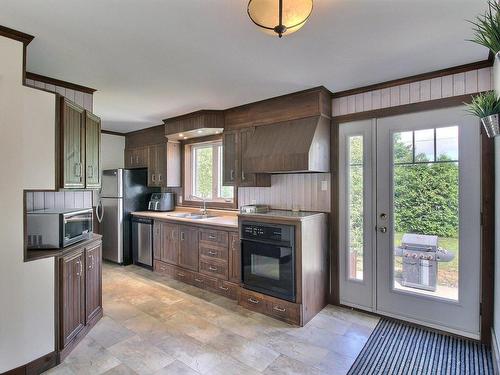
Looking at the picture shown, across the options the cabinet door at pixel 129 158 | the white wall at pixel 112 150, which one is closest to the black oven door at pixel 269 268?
the cabinet door at pixel 129 158

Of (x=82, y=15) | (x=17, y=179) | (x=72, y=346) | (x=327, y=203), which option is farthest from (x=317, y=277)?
(x=82, y=15)

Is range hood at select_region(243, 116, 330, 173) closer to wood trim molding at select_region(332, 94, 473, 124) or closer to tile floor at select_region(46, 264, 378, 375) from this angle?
wood trim molding at select_region(332, 94, 473, 124)

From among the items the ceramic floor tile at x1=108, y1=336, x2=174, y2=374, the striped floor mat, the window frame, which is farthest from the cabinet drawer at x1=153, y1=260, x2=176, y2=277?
the striped floor mat

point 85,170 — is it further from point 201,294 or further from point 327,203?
point 327,203

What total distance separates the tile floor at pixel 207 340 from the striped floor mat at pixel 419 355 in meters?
0.12

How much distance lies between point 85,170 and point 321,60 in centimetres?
243

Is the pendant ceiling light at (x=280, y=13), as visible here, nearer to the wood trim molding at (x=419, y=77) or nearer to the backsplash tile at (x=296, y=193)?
the wood trim molding at (x=419, y=77)

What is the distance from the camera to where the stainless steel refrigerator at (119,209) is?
5.02 meters

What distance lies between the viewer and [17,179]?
204cm

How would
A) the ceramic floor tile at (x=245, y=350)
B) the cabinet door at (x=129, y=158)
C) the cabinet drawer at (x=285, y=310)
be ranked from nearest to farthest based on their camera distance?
the ceramic floor tile at (x=245, y=350) < the cabinet drawer at (x=285, y=310) < the cabinet door at (x=129, y=158)

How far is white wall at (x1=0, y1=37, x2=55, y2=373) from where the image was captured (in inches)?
78.2

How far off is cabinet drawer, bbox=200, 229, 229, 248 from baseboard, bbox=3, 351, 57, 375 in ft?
6.46

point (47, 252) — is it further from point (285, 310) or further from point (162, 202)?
point (162, 202)

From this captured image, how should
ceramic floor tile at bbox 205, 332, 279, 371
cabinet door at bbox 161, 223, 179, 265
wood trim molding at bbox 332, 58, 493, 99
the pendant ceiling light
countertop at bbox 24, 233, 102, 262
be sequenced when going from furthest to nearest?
cabinet door at bbox 161, 223, 179, 265 < wood trim molding at bbox 332, 58, 493, 99 < ceramic floor tile at bbox 205, 332, 279, 371 < countertop at bbox 24, 233, 102, 262 < the pendant ceiling light
